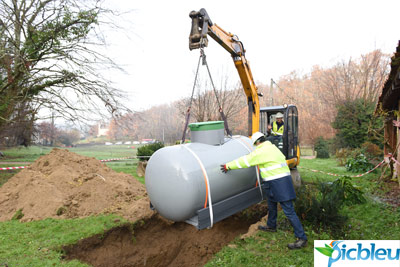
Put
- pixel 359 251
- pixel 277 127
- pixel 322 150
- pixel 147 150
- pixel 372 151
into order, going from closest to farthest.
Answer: pixel 359 251, pixel 277 127, pixel 147 150, pixel 372 151, pixel 322 150

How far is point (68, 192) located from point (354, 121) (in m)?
18.7

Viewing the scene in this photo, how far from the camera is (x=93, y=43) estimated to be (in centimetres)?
995

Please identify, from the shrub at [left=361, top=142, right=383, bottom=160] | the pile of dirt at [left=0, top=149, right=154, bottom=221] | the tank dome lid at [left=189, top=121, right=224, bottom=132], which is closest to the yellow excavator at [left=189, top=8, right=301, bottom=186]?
the tank dome lid at [left=189, top=121, right=224, bottom=132]

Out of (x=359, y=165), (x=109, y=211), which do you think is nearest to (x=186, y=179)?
(x=109, y=211)

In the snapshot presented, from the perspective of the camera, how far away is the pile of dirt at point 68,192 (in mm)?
6348

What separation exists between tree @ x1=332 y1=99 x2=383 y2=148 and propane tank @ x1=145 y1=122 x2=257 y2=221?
16531 millimetres

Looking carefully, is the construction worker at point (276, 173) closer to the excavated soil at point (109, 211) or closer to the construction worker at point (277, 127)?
the excavated soil at point (109, 211)

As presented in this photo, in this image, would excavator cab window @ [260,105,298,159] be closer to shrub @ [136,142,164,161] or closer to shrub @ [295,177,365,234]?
shrub @ [295,177,365,234]

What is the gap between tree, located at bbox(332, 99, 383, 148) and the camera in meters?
17.6

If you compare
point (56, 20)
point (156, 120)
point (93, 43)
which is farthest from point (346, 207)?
point (156, 120)

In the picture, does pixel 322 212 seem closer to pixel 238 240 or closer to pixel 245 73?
pixel 238 240

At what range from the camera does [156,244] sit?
5469 mm

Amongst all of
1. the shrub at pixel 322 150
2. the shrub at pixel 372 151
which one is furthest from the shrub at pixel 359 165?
the shrub at pixel 322 150

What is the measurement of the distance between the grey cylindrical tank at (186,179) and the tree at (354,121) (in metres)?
16.6
